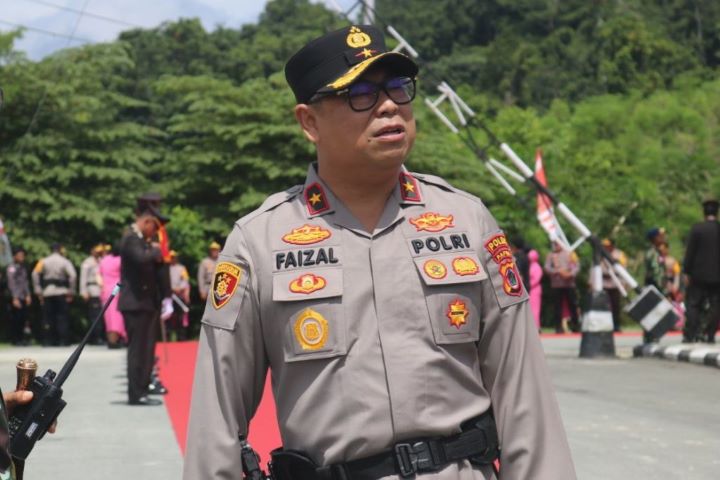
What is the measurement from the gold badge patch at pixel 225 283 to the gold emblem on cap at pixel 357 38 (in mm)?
631

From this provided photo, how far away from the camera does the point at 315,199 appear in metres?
3.71

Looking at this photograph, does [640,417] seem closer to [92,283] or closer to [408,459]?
[408,459]

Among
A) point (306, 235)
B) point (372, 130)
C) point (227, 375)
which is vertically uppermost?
point (372, 130)

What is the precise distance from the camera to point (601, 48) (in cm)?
8188

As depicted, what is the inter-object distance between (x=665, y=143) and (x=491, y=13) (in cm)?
5643

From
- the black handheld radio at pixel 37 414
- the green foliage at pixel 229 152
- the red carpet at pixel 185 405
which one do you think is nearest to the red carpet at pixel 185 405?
the red carpet at pixel 185 405

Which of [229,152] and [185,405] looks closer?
[185,405]

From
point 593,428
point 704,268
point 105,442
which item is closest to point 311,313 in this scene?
point 105,442

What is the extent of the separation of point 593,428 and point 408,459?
25.3ft

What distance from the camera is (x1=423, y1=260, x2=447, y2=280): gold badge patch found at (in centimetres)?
354

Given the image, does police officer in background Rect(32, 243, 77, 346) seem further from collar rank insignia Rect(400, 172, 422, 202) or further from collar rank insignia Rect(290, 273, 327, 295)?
collar rank insignia Rect(290, 273, 327, 295)

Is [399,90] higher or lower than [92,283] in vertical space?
higher

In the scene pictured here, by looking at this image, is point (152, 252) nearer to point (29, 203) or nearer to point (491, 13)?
point (29, 203)

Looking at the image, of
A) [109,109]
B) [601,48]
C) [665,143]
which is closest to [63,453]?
[109,109]
